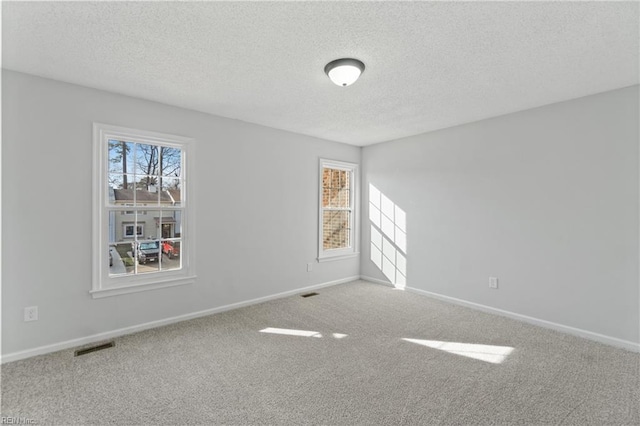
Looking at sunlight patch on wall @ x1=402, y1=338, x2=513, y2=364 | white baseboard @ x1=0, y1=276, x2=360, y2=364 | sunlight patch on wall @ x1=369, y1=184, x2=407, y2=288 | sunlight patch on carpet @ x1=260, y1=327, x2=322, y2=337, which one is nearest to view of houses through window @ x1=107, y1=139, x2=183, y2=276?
white baseboard @ x1=0, y1=276, x2=360, y2=364

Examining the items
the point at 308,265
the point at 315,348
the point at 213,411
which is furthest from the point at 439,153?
the point at 213,411

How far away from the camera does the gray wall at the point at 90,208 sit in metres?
2.59

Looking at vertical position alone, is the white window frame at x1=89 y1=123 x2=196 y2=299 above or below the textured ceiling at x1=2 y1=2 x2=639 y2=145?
below

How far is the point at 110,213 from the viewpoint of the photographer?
308 centimetres

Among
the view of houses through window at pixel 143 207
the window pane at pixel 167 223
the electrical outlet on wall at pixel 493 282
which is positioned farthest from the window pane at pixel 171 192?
the electrical outlet on wall at pixel 493 282

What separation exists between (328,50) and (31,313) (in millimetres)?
3389

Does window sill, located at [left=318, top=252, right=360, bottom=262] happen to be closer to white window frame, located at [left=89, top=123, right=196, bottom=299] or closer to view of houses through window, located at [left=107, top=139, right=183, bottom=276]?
white window frame, located at [left=89, top=123, right=196, bottom=299]

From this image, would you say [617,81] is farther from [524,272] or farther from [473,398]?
[473,398]

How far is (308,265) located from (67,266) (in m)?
2.99

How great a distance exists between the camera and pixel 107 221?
9.98 feet

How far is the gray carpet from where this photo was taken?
1912 millimetres

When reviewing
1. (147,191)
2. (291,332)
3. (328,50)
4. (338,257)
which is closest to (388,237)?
(338,257)

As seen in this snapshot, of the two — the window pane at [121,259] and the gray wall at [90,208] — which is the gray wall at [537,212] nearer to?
the gray wall at [90,208]

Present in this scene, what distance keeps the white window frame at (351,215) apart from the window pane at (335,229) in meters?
0.08
